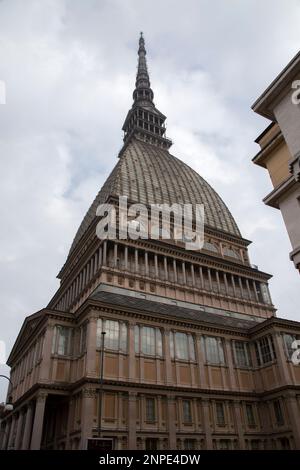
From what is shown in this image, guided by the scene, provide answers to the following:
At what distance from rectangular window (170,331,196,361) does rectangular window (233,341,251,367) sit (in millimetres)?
6200

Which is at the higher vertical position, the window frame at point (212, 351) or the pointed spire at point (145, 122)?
the pointed spire at point (145, 122)

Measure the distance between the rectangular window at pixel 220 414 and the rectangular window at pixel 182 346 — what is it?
5.36 metres

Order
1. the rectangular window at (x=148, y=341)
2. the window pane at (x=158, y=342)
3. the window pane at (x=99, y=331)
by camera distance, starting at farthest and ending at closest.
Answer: the window pane at (x=158, y=342) → the rectangular window at (x=148, y=341) → the window pane at (x=99, y=331)

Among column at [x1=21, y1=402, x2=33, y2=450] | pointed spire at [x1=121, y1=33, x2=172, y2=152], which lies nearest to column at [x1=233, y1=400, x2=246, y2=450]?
column at [x1=21, y1=402, x2=33, y2=450]

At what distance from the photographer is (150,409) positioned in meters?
35.8

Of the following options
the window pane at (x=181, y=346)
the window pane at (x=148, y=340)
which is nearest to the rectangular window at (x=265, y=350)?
the window pane at (x=181, y=346)

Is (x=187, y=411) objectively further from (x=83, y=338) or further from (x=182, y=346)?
(x=83, y=338)

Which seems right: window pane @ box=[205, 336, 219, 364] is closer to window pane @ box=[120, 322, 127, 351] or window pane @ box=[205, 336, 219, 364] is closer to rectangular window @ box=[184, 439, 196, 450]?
rectangular window @ box=[184, 439, 196, 450]

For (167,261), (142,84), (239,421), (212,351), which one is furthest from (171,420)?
(142,84)

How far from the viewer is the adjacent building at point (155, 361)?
34.7 m

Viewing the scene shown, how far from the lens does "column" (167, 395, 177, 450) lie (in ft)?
113

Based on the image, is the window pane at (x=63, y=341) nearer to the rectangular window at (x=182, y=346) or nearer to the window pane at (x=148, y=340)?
the window pane at (x=148, y=340)

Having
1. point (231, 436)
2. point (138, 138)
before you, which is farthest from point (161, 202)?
point (231, 436)
